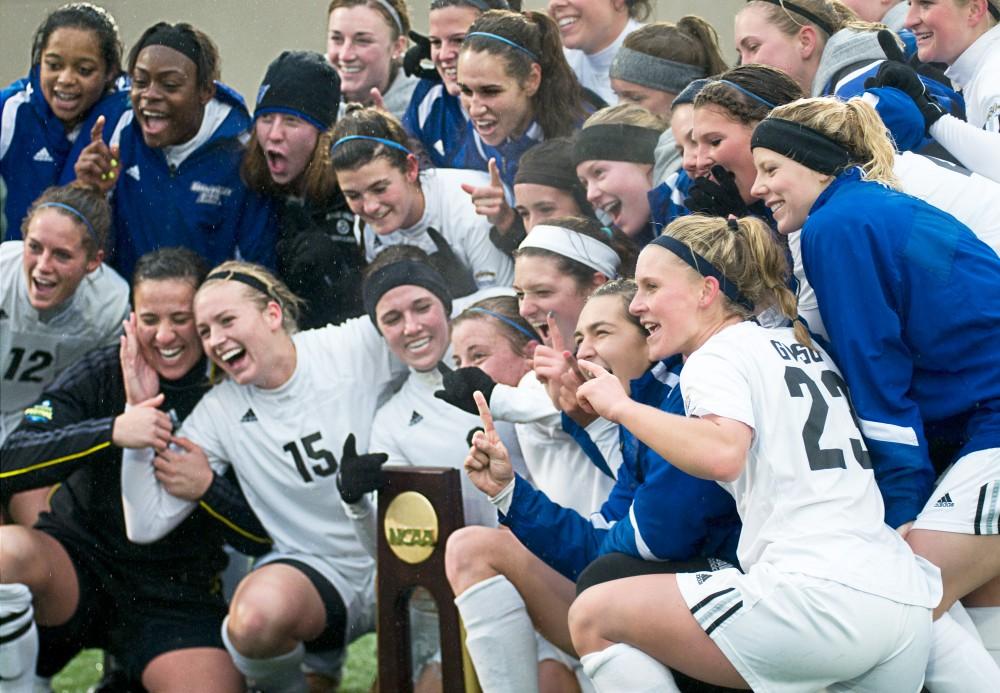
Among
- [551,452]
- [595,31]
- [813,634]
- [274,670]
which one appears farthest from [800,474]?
[274,670]

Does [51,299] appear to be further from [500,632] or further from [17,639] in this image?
[500,632]

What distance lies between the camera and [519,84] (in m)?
3.43

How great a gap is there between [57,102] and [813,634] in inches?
118

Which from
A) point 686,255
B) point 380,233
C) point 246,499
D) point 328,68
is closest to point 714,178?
point 686,255

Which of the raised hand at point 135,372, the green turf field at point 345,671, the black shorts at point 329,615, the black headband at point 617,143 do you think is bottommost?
the green turf field at point 345,671

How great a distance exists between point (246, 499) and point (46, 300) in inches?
37.9

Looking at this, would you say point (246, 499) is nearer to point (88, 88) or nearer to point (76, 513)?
point (76, 513)

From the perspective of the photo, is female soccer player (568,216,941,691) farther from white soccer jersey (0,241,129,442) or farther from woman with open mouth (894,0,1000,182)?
white soccer jersey (0,241,129,442)

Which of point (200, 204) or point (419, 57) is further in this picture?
point (200, 204)

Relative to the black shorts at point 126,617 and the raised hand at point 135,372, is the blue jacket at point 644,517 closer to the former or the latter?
the black shorts at point 126,617

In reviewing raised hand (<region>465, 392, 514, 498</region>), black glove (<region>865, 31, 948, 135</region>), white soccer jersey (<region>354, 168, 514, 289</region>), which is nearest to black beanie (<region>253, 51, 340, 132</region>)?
white soccer jersey (<region>354, 168, 514, 289</region>)

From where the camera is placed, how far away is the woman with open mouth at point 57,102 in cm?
404

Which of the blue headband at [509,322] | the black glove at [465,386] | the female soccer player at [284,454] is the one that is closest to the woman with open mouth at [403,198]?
the blue headband at [509,322]

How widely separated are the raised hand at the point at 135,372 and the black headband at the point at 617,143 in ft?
4.88
